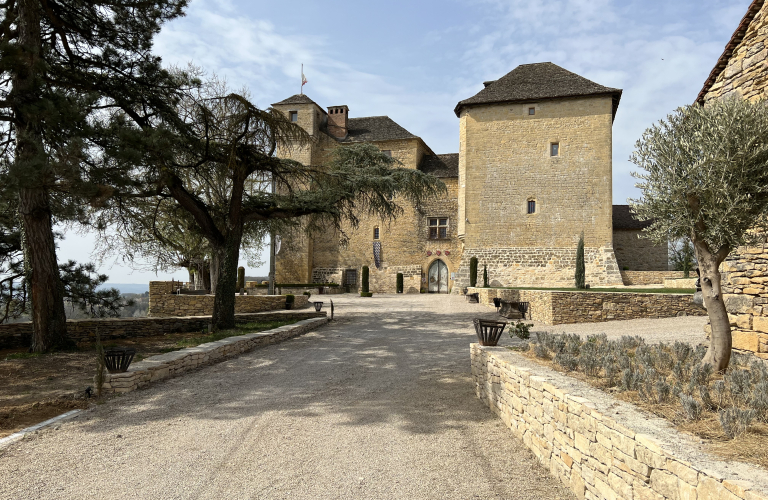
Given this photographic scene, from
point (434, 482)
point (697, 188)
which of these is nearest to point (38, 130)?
point (434, 482)

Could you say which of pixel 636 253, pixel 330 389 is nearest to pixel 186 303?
pixel 330 389

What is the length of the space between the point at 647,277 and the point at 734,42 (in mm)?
18169

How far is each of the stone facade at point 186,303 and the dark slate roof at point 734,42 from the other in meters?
14.9

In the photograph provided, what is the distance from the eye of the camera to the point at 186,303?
55.4 feet

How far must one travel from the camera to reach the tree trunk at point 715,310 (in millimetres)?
5047

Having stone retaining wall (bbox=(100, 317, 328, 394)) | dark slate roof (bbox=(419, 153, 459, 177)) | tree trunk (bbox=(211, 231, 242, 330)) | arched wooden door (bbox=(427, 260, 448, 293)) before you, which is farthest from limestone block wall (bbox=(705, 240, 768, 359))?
dark slate roof (bbox=(419, 153, 459, 177))

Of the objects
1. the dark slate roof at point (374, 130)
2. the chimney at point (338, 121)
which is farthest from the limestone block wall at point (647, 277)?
the chimney at point (338, 121)

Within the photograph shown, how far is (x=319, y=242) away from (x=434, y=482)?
29053 mm

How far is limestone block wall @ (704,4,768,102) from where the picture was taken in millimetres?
6777

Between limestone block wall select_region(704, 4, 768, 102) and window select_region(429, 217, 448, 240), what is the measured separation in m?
23.4

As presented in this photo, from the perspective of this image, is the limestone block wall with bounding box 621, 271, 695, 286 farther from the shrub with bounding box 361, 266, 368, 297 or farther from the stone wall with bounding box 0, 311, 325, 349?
the stone wall with bounding box 0, 311, 325, 349

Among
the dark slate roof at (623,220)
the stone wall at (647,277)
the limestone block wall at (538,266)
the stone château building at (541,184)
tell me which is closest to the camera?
the stone wall at (647,277)

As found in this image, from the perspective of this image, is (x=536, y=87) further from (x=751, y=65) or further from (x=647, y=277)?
(x=751, y=65)

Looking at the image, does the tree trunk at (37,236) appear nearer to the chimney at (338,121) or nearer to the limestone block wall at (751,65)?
the limestone block wall at (751,65)
